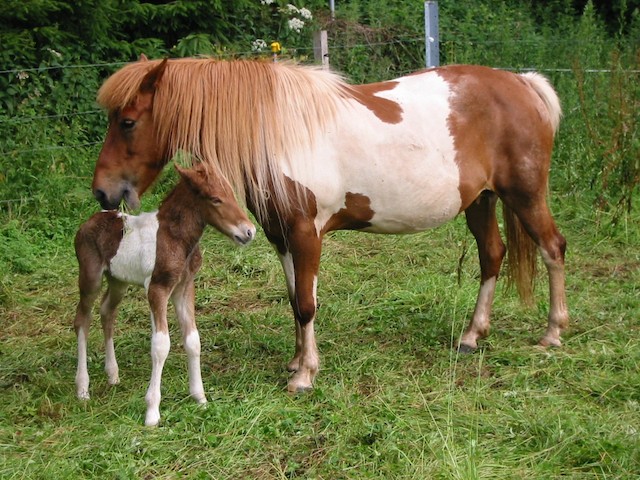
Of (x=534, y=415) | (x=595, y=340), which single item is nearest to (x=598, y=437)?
(x=534, y=415)

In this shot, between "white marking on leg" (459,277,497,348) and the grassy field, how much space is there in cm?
7

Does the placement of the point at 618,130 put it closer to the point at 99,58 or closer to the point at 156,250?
the point at 156,250

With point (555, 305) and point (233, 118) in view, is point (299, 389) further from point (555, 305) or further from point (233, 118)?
point (555, 305)

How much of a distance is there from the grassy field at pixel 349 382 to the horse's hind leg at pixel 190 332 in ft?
0.34

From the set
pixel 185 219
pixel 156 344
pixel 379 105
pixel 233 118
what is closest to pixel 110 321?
pixel 156 344

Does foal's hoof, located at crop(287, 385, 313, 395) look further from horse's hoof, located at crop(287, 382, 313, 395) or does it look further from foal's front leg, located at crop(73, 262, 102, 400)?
foal's front leg, located at crop(73, 262, 102, 400)

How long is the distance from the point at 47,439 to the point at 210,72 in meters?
1.85

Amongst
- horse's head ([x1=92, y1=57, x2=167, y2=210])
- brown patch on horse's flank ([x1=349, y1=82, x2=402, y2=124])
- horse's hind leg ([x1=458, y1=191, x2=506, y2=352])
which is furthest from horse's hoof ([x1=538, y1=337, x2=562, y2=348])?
horse's head ([x1=92, y1=57, x2=167, y2=210])

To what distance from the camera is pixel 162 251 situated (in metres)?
3.73

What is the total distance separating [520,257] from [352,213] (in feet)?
4.13

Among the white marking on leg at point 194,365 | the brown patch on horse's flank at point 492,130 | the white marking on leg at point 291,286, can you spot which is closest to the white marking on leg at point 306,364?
the white marking on leg at point 291,286

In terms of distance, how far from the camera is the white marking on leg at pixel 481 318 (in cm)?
Answer: 473

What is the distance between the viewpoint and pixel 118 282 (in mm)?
4109

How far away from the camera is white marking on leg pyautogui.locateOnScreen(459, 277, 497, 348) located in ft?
15.5
